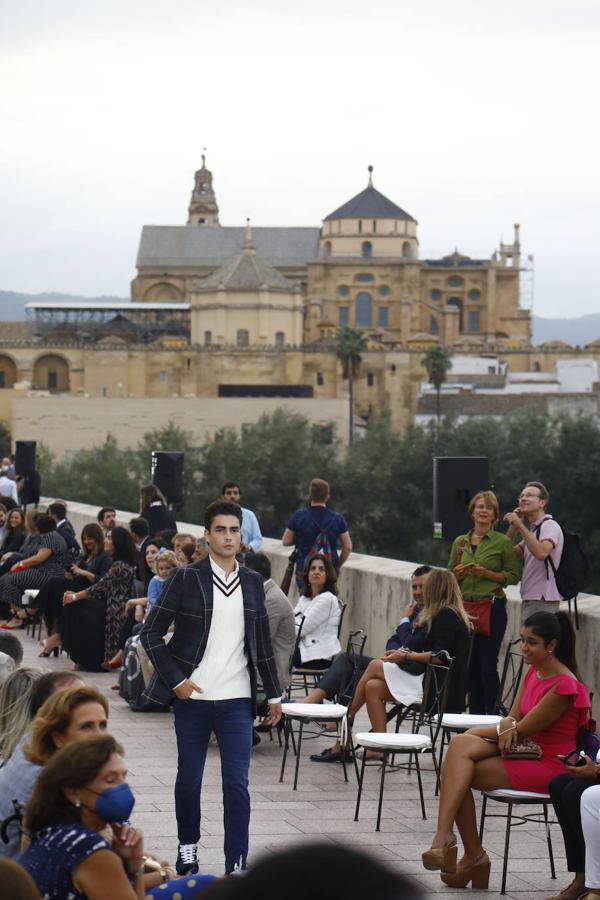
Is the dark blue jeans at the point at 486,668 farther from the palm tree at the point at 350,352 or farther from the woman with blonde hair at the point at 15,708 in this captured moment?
the palm tree at the point at 350,352

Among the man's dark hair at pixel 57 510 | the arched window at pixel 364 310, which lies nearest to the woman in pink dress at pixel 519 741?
the man's dark hair at pixel 57 510

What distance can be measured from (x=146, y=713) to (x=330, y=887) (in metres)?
7.87

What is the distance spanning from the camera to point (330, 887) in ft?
6.01

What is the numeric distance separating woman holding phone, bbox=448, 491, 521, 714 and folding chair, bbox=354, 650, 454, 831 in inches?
28.6

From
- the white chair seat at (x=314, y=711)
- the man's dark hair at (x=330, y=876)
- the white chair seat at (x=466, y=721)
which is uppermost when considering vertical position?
the man's dark hair at (x=330, y=876)

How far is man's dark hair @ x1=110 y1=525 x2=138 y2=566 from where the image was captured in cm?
1123

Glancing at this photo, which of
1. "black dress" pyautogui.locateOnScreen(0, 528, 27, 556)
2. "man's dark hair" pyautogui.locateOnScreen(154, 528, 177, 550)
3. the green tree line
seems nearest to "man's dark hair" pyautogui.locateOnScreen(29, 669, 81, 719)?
"man's dark hair" pyautogui.locateOnScreen(154, 528, 177, 550)

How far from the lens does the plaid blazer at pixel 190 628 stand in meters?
5.66

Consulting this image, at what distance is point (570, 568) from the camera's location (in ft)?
26.2

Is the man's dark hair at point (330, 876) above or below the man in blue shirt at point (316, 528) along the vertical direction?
above

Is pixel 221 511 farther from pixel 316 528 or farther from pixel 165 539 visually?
pixel 165 539

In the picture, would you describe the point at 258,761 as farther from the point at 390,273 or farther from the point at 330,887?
the point at 390,273

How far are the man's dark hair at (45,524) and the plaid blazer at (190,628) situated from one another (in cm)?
731

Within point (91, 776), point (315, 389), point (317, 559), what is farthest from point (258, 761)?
point (315, 389)
